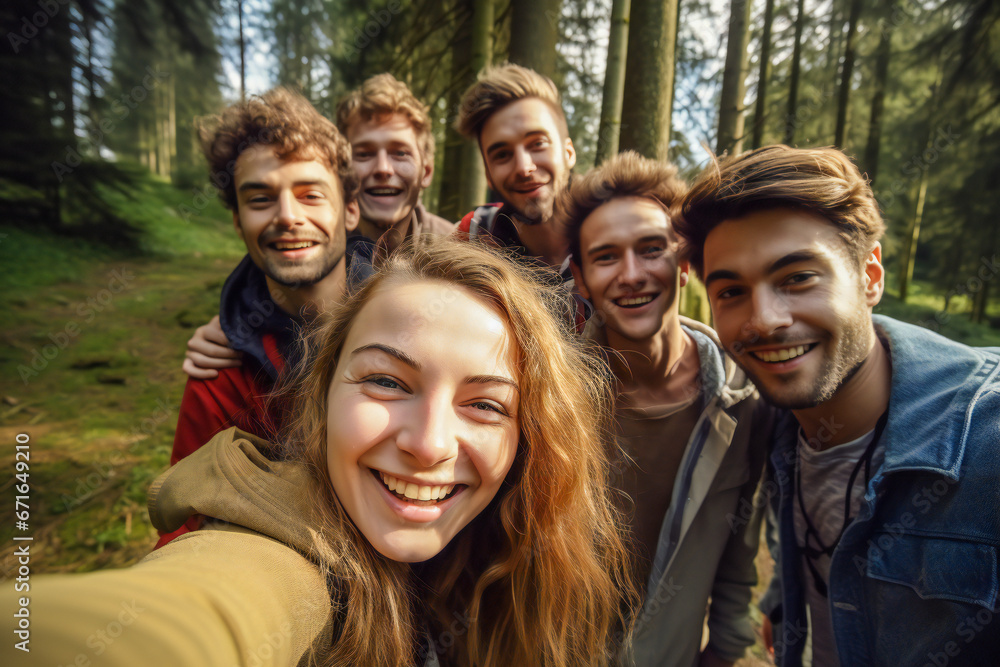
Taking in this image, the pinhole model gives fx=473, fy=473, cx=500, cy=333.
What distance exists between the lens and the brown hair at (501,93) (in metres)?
3.28

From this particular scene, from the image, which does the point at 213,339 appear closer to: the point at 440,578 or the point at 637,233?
→ the point at 440,578

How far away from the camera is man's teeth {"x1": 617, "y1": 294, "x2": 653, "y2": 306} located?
2416 mm

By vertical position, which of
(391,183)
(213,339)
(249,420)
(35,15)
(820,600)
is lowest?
(820,600)

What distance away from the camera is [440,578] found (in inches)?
67.4

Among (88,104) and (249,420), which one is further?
(88,104)

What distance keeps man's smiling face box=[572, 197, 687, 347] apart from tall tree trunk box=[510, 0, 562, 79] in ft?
6.70

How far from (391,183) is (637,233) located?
1.82 meters

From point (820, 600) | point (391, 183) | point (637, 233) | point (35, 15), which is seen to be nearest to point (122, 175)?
point (35, 15)

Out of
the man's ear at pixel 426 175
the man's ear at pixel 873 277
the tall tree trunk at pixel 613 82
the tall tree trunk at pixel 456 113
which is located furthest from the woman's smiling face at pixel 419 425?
the tall tree trunk at pixel 456 113

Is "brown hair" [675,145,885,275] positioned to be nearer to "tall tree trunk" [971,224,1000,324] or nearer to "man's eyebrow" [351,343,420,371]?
"man's eyebrow" [351,343,420,371]

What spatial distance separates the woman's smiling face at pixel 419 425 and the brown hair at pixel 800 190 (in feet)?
4.20

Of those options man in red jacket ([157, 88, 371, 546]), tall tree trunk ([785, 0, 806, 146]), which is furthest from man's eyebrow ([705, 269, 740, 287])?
tall tree trunk ([785, 0, 806, 146])

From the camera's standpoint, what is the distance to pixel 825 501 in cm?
218

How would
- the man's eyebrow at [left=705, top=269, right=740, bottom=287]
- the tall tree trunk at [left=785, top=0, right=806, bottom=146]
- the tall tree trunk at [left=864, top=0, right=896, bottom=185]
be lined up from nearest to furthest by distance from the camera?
1. the man's eyebrow at [left=705, top=269, right=740, bottom=287]
2. the tall tree trunk at [left=785, top=0, right=806, bottom=146]
3. the tall tree trunk at [left=864, top=0, right=896, bottom=185]
